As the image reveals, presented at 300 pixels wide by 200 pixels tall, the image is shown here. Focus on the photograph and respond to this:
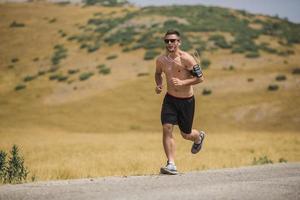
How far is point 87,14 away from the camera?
2660 inches

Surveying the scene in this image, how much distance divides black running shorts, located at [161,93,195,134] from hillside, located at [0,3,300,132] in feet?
58.5

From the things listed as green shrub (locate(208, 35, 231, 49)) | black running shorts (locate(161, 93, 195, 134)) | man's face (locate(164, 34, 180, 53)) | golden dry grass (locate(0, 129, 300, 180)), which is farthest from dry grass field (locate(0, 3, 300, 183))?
man's face (locate(164, 34, 180, 53))

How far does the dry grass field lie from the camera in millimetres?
15875

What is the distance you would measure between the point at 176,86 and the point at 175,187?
2.17m

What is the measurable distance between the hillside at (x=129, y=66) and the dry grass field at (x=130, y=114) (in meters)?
0.09

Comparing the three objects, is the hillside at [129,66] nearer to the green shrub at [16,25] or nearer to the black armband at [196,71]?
the green shrub at [16,25]

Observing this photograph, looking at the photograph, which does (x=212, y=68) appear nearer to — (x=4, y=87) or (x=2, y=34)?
(x=4, y=87)

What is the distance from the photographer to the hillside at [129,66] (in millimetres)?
28766

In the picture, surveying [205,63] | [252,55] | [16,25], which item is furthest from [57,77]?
[16,25]

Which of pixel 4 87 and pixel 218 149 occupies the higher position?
pixel 218 149

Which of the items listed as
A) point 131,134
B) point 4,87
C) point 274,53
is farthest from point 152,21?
point 131,134

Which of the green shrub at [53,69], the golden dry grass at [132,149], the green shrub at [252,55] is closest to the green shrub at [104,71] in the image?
the green shrub at [53,69]

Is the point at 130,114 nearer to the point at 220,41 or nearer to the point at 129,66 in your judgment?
the point at 129,66

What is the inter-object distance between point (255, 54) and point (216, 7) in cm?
2274
